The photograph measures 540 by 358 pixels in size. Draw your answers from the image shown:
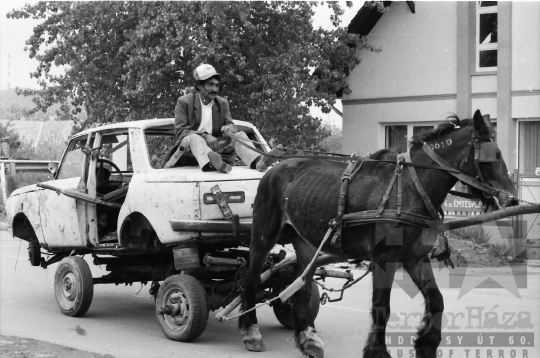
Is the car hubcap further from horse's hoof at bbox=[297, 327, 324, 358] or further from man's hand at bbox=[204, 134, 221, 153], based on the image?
man's hand at bbox=[204, 134, 221, 153]

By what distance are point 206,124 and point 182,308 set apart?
6.78 ft

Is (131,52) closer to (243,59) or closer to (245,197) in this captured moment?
(243,59)

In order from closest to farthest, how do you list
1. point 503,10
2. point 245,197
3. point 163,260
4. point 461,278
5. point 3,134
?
point 245,197 → point 163,260 → point 461,278 → point 503,10 → point 3,134

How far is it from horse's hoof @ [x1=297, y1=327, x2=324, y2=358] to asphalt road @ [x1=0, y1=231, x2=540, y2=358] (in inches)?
10.6

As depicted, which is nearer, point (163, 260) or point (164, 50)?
point (163, 260)

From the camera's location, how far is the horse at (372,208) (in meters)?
6.52

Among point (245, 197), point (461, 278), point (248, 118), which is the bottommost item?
point (461, 278)

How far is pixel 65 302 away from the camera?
9312mm

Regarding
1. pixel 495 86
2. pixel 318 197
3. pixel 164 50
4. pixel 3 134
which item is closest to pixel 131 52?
pixel 164 50

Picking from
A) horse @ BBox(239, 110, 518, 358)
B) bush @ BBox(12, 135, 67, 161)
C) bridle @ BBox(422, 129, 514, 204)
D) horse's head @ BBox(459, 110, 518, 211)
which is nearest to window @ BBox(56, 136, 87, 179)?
horse @ BBox(239, 110, 518, 358)

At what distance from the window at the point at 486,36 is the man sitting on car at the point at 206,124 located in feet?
36.9

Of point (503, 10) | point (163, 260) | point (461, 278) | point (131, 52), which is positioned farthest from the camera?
point (131, 52)

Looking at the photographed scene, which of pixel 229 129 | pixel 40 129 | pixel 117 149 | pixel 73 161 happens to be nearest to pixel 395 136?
pixel 73 161

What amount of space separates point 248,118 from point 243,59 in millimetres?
1671
